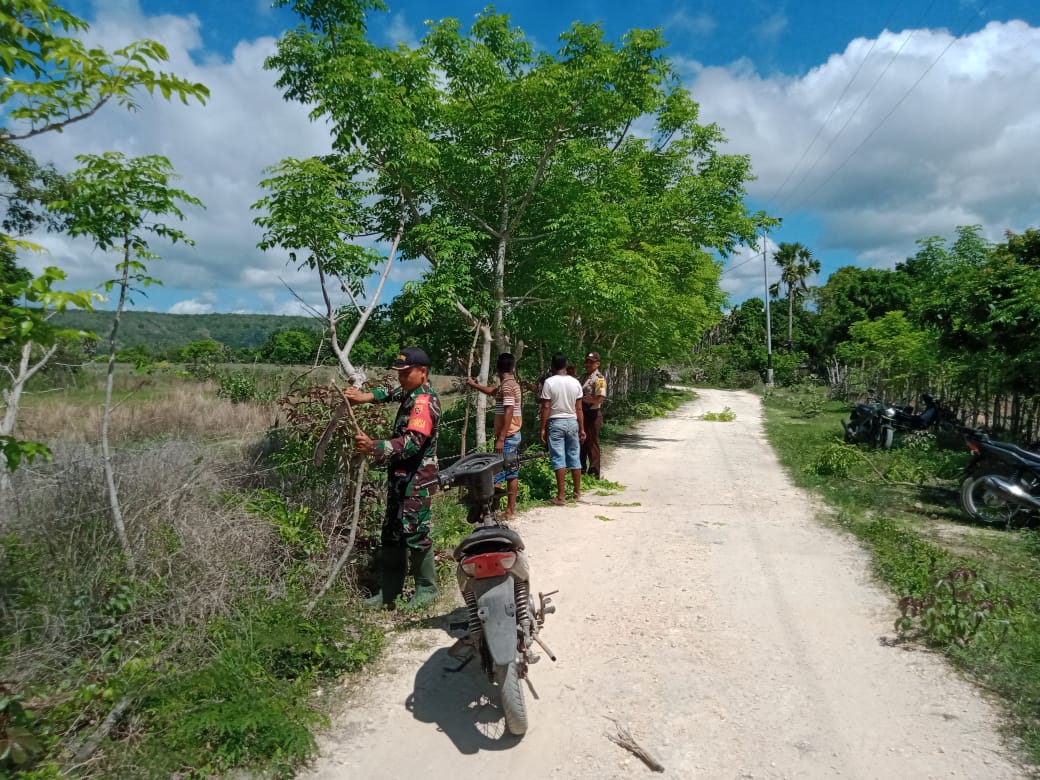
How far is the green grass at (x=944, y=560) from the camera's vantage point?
3.87 meters

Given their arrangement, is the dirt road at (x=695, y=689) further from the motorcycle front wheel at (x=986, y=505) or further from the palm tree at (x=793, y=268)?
the palm tree at (x=793, y=268)

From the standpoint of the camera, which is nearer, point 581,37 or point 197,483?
point 197,483

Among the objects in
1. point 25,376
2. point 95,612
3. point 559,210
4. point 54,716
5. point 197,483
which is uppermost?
point 559,210

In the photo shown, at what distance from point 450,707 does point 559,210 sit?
7771 mm

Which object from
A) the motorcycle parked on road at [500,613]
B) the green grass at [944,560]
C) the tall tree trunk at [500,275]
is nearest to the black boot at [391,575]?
the motorcycle parked on road at [500,613]

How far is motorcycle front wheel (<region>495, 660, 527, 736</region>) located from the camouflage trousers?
1508mm

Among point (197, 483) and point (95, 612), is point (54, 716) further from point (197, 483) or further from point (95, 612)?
point (197, 483)

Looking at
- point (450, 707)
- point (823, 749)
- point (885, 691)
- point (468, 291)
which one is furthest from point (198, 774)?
point (468, 291)

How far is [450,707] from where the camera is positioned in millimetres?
3562

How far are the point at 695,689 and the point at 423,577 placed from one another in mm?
2020

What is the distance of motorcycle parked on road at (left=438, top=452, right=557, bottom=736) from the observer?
3238mm

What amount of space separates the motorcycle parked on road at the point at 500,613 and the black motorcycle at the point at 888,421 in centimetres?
1112

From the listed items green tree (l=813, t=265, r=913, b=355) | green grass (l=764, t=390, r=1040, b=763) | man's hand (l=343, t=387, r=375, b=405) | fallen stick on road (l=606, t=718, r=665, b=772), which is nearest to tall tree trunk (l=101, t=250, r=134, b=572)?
man's hand (l=343, t=387, r=375, b=405)

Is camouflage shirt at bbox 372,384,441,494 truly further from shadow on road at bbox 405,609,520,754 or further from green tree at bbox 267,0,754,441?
green tree at bbox 267,0,754,441
